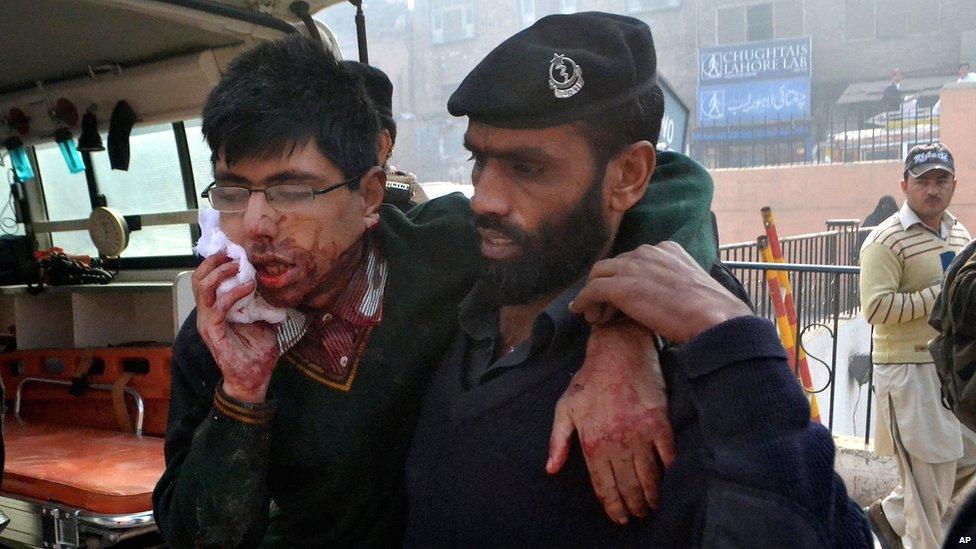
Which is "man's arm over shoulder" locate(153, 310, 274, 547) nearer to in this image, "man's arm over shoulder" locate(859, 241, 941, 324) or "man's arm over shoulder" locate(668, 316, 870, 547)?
"man's arm over shoulder" locate(668, 316, 870, 547)

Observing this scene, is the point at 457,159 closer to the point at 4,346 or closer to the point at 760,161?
the point at 760,161

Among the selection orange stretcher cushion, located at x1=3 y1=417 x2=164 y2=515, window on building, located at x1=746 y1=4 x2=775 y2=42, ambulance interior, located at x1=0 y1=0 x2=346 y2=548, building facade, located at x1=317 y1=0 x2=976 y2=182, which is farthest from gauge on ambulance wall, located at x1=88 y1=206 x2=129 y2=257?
window on building, located at x1=746 y1=4 x2=775 y2=42

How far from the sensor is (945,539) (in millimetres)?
992

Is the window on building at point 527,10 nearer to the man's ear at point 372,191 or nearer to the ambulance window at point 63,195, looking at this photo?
the ambulance window at point 63,195

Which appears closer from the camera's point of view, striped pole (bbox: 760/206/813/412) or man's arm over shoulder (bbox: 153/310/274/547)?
man's arm over shoulder (bbox: 153/310/274/547)

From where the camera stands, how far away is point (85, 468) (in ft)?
12.0

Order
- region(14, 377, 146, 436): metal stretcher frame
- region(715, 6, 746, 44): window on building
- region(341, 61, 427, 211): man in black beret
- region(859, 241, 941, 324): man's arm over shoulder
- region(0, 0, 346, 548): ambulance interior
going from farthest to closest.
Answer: region(715, 6, 746, 44): window on building → region(859, 241, 941, 324): man's arm over shoulder → region(14, 377, 146, 436): metal stretcher frame → region(0, 0, 346, 548): ambulance interior → region(341, 61, 427, 211): man in black beret

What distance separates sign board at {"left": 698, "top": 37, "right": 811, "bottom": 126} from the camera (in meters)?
25.5

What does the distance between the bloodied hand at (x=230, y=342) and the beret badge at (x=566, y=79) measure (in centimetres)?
64

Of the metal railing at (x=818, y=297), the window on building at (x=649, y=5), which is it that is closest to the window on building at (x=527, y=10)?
the window on building at (x=649, y=5)

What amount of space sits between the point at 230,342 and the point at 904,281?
4.46 metres

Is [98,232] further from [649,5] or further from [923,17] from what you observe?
[923,17]

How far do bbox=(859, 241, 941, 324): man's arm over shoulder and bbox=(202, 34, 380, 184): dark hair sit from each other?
12.8ft

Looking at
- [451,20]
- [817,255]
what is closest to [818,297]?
[817,255]
